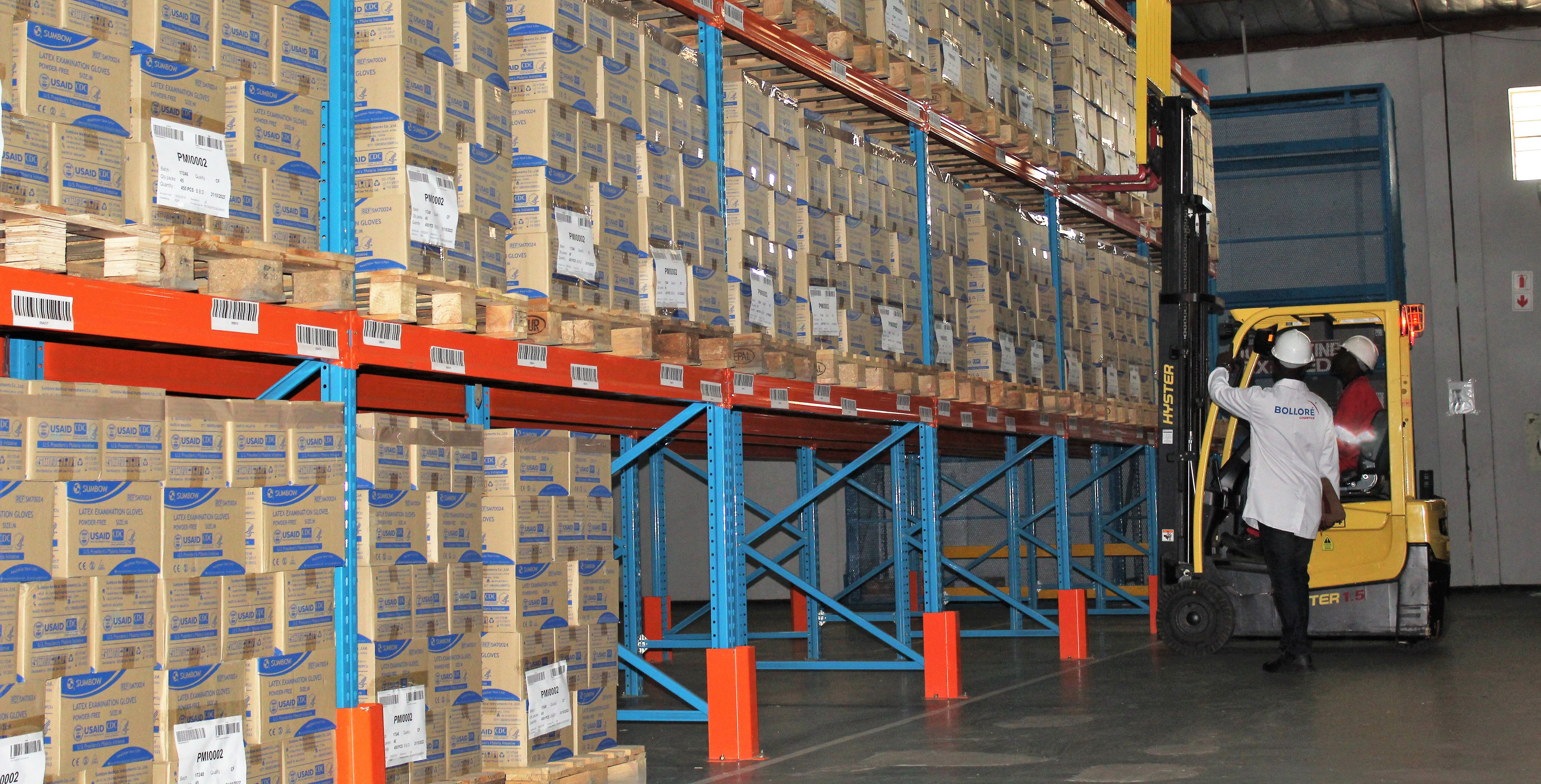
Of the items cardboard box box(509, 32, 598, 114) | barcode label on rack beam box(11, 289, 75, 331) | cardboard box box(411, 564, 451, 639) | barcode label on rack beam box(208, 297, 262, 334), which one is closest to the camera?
barcode label on rack beam box(11, 289, 75, 331)

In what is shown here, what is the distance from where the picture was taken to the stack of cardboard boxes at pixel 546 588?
4918 mm

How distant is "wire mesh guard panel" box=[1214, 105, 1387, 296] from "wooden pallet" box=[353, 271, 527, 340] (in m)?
10.0

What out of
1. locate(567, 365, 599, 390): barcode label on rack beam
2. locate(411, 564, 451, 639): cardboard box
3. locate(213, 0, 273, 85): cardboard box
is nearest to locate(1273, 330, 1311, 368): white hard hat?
locate(567, 365, 599, 390): barcode label on rack beam

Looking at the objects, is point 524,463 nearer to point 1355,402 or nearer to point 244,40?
point 244,40

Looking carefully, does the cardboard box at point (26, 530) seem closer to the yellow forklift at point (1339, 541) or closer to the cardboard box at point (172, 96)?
the cardboard box at point (172, 96)

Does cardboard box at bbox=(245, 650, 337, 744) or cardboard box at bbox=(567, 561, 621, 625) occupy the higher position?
cardboard box at bbox=(567, 561, 621, 625)

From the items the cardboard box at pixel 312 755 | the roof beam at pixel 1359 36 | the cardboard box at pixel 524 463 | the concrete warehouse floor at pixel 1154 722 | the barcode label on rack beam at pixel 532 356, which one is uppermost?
the roof beam at pixel 1359 36

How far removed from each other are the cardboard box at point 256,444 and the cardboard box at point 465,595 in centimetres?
83

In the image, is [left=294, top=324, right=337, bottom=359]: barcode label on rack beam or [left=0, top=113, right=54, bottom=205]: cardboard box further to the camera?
[left=294, top=324, right=337, bottom=359]: barcode label on rack beam

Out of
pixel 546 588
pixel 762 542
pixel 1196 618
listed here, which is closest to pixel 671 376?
pixel 546 588

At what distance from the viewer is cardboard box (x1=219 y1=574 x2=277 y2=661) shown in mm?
3775

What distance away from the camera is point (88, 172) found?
342 cm

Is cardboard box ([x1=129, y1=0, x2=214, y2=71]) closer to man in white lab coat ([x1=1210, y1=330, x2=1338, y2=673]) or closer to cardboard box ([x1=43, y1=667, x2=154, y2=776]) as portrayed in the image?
cardboard box ([x1=43, y1=667, x2=154, y2=776])

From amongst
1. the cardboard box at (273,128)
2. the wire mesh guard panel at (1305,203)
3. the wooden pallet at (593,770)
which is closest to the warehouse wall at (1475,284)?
the wire mesh guard panel at (1305,203)
